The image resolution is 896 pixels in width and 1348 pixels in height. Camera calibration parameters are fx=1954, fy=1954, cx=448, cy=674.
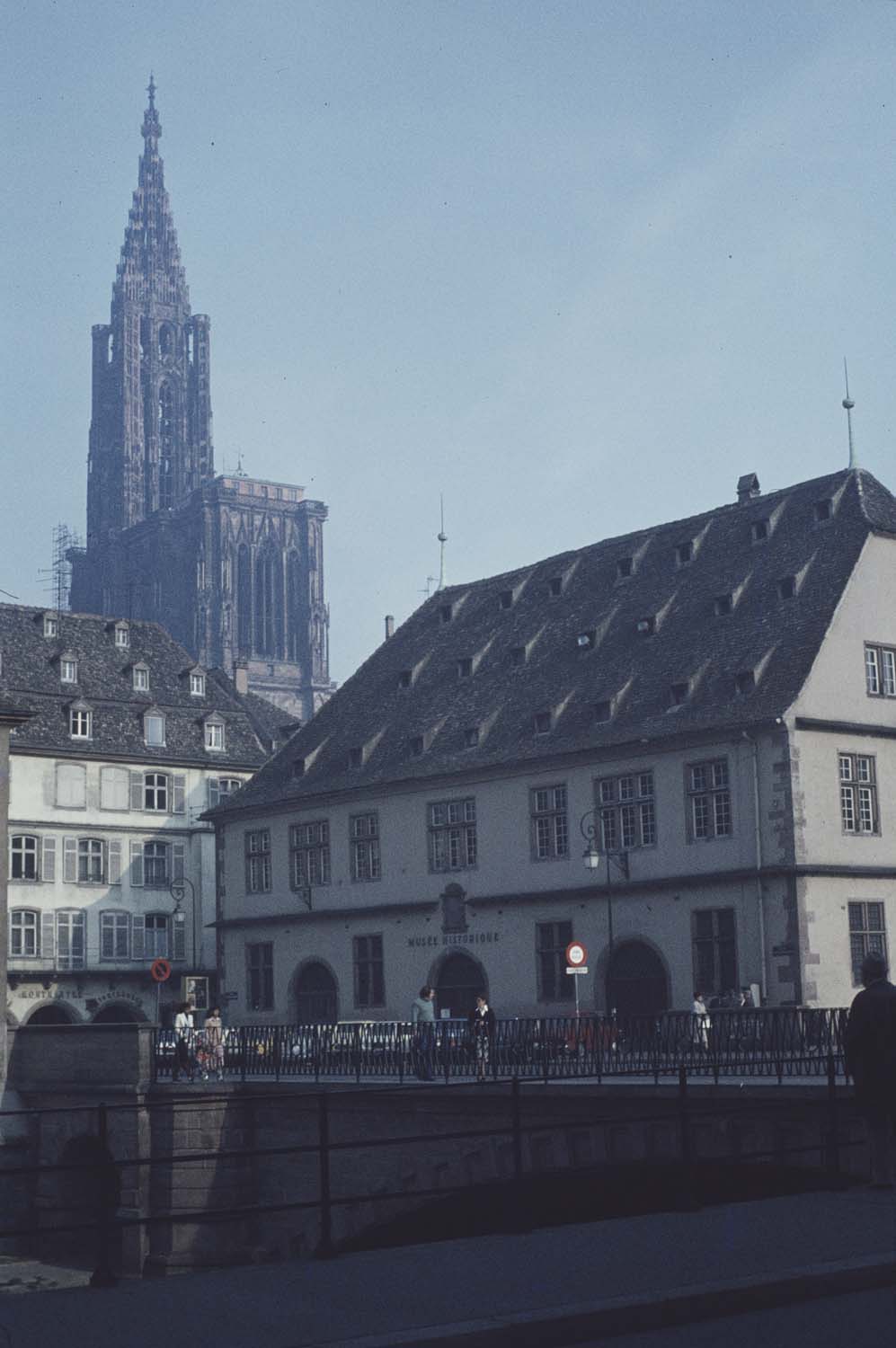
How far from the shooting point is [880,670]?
43.5 m

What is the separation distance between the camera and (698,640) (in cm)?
4584

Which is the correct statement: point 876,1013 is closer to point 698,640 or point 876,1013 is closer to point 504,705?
point 698,640

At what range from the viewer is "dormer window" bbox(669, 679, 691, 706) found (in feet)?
145

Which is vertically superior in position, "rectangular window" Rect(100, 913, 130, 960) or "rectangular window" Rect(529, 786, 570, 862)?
"rectangular window" Rect(529, 786, 570, 862)

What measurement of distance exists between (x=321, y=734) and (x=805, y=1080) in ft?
104

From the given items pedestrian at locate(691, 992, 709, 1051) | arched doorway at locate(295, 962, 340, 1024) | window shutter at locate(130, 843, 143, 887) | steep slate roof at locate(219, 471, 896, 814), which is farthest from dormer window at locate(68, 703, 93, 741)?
pedestrian at locate(691, 992, 709, 1051)

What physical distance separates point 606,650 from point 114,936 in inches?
899

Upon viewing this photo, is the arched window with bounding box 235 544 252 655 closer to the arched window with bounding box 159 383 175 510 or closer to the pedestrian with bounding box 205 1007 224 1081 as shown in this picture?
the arched window with bounding box 159 383 175 510

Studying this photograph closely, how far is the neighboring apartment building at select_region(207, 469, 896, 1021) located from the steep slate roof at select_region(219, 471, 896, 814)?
82 millimetres

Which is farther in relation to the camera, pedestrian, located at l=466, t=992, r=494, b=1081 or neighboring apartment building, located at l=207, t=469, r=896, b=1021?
neighboring apartment building, located at l=207, t=469, r=896, b=1021

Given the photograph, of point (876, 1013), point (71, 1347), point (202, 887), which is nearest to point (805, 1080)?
point (876, 1013)

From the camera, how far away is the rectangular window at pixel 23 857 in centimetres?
6181

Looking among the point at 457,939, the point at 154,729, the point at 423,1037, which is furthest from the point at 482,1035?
the point at 154,729

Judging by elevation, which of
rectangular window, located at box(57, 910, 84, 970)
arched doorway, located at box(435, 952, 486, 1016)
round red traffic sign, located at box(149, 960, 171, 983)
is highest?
rectangular window, located at box(57, 910, 84, 970)
